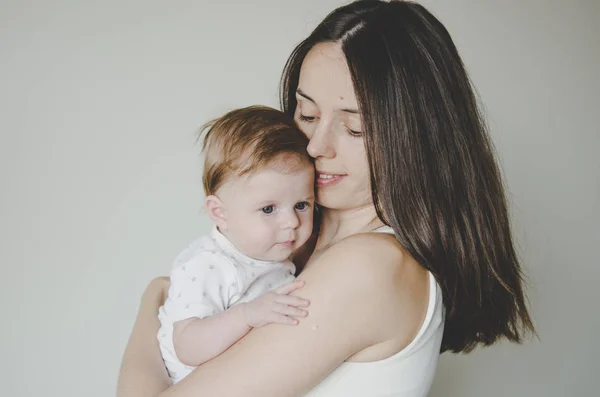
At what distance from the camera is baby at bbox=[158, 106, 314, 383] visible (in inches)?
59.8

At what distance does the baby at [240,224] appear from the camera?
59.8 inches

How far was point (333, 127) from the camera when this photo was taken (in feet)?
5.14

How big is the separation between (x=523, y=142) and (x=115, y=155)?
187cm

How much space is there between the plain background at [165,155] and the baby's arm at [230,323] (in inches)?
53.4

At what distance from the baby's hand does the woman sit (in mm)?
20

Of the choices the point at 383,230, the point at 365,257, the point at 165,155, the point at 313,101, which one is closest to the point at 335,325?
the point at 365,257

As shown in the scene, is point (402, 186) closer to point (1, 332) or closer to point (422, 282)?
point (422, 282)

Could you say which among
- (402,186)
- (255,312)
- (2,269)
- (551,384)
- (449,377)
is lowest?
Answer: (551,384)

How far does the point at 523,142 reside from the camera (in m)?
3.00

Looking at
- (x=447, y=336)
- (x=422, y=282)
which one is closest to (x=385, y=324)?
(x=422, y=282)

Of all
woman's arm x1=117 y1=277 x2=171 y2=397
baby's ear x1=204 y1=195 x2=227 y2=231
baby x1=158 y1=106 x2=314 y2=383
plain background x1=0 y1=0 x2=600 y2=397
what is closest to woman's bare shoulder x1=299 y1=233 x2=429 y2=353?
baby x1=158 y1=106 x2=314 y2=383

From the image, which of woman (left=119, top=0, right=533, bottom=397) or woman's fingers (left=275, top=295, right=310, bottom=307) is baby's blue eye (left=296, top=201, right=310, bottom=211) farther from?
woman's fingers (left=275, top=295, right=310, bottom=307)

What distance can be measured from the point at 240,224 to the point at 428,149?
1.63 feet

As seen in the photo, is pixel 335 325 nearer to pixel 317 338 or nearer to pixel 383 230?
pixel 317 338
